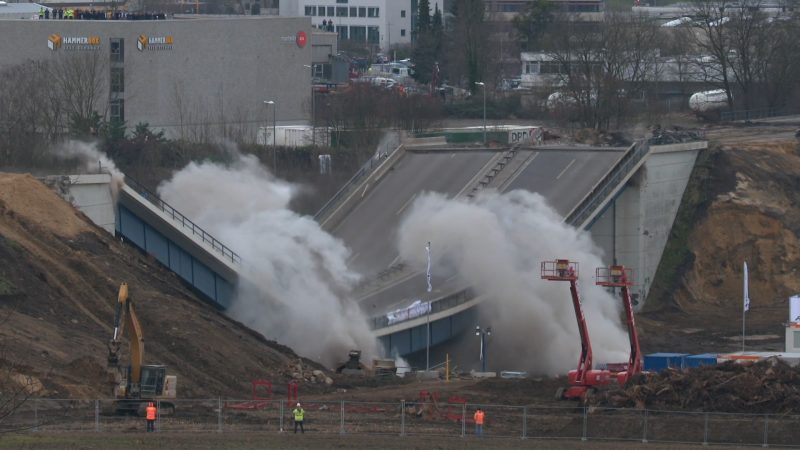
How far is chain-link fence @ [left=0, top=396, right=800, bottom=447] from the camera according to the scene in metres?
50.4

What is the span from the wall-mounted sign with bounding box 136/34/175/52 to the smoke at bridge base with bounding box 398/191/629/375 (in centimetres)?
4218

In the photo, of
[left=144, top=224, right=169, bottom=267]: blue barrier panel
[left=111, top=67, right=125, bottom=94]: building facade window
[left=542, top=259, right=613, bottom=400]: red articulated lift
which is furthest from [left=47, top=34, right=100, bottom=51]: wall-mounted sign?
[left=542, top=259, right=613, bottom=400]: red articulated lift

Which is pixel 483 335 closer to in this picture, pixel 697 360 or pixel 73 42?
pixel 697 360

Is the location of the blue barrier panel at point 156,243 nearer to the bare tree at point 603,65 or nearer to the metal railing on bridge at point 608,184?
the metal railing on bridge at point 608,184

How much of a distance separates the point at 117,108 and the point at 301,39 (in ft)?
59.6

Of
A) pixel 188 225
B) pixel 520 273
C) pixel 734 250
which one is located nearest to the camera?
pixel 188 225

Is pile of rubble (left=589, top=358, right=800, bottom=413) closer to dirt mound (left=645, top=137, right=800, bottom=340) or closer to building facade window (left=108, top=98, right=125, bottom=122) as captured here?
Answer: dirt mound (left=645, top=137, right=800, bottom=340)

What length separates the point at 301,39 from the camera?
135 meters

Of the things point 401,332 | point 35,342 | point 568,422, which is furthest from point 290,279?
point 568,422

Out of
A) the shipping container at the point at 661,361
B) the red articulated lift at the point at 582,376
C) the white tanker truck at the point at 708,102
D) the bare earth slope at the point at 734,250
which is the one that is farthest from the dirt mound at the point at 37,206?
the white tanker truck at the point at 708,102

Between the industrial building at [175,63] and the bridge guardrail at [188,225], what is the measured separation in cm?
4302

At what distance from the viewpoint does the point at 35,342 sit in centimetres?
5750

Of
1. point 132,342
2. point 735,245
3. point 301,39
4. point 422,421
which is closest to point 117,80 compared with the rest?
point 301,39

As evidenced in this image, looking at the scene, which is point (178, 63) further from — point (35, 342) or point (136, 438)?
point (136, 438)
